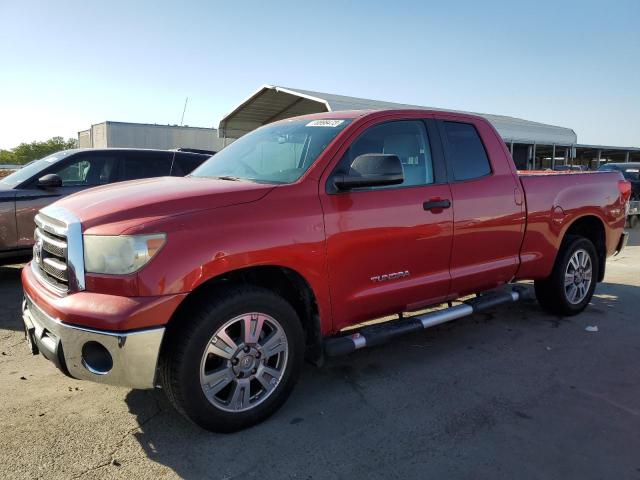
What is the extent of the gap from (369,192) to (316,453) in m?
1.67

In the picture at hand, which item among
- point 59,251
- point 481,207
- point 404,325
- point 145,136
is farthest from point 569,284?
point 145,136

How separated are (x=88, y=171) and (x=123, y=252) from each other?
4.95m

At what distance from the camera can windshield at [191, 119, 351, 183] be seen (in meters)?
3.44

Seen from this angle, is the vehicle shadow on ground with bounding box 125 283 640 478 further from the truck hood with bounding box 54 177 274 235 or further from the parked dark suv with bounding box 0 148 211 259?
the parked dark suv with bounding box 0 148 211 259

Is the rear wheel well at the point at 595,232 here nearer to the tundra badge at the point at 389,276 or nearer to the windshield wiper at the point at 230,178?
the tundra badge at the point at 389,276

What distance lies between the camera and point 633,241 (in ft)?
38.2

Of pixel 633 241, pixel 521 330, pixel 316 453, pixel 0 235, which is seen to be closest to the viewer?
pixel 316 453

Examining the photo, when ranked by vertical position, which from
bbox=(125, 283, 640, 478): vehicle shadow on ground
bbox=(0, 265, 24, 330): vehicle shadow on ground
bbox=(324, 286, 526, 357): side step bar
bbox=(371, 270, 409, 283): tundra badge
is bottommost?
bbox=(125, 283, 640, 478): vehicle shadow on ground

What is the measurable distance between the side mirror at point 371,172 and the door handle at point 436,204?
541 millimetres

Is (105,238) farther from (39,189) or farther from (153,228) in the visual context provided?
(39,189)

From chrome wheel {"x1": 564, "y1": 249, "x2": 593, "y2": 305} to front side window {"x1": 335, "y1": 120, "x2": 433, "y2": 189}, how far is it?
2194mm

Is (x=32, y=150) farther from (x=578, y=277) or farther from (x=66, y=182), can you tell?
(x=578, y=277)

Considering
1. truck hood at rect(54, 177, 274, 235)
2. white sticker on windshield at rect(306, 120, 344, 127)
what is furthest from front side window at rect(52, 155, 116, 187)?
white sticker on windshield at rect(306, 120, 344, 127)

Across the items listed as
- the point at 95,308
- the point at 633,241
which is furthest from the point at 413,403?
the point at 633,241
